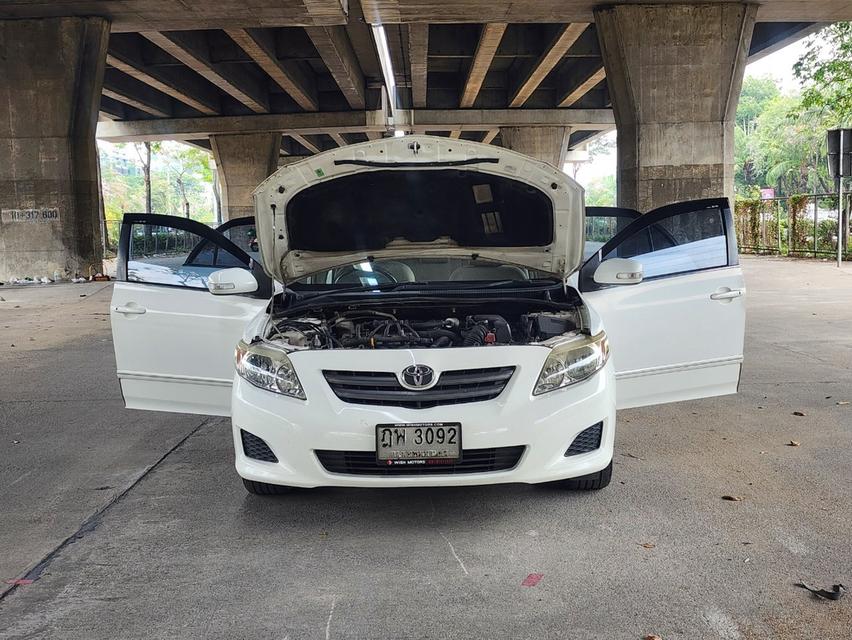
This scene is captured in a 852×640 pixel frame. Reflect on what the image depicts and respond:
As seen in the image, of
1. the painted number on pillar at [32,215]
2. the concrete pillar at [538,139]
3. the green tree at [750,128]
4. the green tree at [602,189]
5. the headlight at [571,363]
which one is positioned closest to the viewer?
the headlight at [571,363]

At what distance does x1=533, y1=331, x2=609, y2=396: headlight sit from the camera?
381 cm

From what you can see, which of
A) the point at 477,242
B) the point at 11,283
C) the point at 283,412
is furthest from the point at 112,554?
the point at 11,283

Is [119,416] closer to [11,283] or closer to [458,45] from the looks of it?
[11,283]

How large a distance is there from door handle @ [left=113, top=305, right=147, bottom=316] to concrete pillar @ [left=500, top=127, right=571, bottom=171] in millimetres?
30810

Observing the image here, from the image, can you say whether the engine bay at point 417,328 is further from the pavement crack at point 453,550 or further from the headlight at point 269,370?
the pavement crack at point 453,550

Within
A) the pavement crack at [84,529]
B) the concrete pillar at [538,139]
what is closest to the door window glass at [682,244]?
the pavement crack at [84,529]

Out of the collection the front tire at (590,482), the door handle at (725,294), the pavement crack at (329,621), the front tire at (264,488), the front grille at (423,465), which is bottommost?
the pavement crack at (329,621)

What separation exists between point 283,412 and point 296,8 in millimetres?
14828

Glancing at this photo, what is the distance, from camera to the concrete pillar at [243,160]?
35.6 metres

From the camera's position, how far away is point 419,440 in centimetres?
367

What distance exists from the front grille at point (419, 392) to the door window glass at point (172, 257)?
1.67 metres

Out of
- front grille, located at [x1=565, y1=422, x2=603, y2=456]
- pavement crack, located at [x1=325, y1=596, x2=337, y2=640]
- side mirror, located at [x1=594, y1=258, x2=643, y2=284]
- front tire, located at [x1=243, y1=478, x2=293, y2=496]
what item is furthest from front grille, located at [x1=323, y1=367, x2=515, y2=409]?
side mirror, located at [x1=594, y1=258, x2=643, y2=284]

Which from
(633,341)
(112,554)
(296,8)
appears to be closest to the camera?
(112,554)

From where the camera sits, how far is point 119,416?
6.36m
